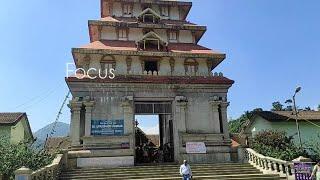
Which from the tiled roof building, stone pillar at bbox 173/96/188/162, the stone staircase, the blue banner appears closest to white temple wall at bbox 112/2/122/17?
stone pillar at bbox 173/96/188/162

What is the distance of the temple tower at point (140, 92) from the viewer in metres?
22.2

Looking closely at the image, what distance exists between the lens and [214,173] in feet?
63.6

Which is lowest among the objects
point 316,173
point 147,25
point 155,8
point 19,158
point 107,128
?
point 316,173

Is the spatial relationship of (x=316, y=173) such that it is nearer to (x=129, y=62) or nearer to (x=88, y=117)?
(x=88, y=117)

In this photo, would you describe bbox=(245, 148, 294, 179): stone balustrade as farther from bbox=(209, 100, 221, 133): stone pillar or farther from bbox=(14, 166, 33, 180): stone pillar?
bbox=(14, 166, 33, 180): stone pillar

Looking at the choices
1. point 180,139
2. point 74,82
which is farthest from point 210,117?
point 74,82

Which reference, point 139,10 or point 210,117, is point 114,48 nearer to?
point 139,10

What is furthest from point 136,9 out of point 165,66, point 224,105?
point 224,105

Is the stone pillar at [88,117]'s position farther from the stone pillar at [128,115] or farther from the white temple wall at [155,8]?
the white temple wall at [155,8]

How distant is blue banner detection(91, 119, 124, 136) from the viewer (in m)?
22.3

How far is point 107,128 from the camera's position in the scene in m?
22.5

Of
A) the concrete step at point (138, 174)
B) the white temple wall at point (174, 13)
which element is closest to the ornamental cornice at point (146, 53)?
the white temple wall at point (174, 13)

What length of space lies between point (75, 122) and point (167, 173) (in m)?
6.94

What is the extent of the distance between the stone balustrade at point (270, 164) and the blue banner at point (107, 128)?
824 cm
